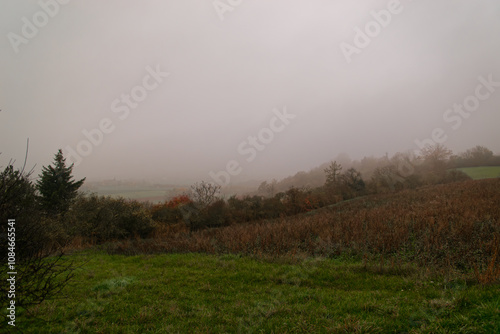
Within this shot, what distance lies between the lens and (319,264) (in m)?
8.88

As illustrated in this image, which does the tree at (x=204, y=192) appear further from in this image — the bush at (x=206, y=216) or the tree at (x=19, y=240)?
the tree at (x=19, y=240)

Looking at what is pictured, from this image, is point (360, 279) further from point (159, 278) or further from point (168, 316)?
point (159, 278)

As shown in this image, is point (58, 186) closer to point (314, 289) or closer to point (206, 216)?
point (206, 216)

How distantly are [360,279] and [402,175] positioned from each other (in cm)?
4836

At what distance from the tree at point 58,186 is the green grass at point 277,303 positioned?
100ft

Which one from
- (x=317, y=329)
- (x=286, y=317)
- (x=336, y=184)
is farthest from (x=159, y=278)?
(x=336, y=184)

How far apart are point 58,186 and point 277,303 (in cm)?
4047

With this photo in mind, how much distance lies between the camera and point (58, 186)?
34.9 metres

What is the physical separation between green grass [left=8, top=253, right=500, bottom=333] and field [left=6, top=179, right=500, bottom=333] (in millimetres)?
25

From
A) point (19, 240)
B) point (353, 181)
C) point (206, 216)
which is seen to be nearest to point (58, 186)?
point (206, 216)

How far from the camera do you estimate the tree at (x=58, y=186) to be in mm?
32531

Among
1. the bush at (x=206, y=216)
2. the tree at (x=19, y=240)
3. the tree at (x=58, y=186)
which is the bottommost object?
the bush at (x=206, y=216)

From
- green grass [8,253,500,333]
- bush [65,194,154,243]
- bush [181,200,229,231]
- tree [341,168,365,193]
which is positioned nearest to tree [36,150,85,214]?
bush [65,194,154,243]

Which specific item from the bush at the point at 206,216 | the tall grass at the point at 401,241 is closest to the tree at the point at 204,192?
the bush at the point at 206,216
